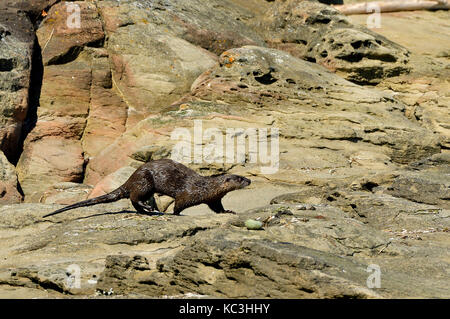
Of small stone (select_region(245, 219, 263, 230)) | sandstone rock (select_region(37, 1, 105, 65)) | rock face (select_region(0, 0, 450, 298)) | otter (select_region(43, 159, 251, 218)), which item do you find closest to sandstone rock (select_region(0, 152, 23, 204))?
rock face (select_region(0, 0, 450, 298))

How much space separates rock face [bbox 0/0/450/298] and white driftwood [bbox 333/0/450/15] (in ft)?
3.70

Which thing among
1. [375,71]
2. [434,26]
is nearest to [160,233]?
[375,71]

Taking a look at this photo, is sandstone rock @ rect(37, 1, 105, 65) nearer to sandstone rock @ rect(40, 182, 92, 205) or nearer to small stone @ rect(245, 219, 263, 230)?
sandstone rock @ rect(40, 182, 92, 205)

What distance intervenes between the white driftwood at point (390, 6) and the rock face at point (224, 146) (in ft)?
3.70

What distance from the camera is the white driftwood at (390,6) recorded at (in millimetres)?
18812

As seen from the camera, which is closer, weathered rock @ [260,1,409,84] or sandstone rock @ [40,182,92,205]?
sandstone rock @ [40,182,92,205]

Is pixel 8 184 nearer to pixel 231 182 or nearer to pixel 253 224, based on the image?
pixel 231 182

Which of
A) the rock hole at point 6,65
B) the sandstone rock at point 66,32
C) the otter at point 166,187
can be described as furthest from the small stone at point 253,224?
the sandstone rock at point 66,32

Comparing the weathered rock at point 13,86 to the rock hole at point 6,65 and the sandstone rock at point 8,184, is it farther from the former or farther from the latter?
the sandstone rock at point 8,184

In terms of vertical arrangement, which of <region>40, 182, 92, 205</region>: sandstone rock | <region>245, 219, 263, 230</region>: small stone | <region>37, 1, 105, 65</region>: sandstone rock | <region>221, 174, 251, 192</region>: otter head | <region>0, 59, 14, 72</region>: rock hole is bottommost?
<region>40, 182, 92, 205</region>: sandstone rock

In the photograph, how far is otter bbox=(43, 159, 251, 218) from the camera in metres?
7.66

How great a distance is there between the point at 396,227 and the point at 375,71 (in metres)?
8.66

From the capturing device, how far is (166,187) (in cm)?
779
